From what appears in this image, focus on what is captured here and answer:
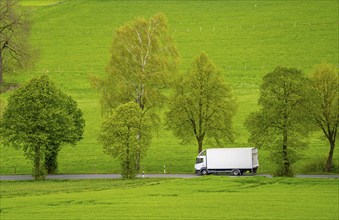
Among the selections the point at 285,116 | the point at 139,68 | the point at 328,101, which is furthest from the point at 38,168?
the point at 328,101

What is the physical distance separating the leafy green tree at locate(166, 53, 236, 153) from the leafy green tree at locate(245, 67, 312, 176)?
749 centimetres

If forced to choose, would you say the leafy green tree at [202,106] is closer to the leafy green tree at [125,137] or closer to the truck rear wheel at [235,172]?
the truck rear wheel at [235,172]

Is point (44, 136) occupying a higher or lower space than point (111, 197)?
higher

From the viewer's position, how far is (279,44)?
13175 cm

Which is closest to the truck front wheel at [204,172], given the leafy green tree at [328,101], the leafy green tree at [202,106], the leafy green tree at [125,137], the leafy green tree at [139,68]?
the leafy green tree at [202,106]

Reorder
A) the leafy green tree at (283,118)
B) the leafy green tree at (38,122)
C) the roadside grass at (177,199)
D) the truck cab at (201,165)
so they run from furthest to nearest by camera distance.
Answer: the truck cab at (201,165) → the leafy green tree at (38,122) → the leafy green tree at (283,118) → the roadside grass at (177,199)

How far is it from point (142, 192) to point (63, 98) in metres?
23.6

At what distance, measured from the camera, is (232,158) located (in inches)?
2655

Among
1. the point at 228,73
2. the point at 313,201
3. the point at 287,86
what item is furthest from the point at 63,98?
the point at 228,73

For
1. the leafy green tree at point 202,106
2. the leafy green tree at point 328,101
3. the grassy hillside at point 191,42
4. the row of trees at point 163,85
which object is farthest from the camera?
the grassy hillside at point 191,42

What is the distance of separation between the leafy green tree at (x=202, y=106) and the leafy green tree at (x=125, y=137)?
31.4ft

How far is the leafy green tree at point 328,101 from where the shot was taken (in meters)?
66.8

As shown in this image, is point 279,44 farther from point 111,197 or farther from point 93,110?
point 111,197

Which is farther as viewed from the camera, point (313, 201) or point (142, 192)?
point (142, 192)
